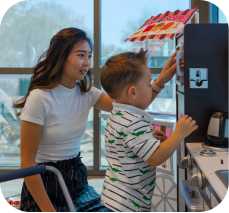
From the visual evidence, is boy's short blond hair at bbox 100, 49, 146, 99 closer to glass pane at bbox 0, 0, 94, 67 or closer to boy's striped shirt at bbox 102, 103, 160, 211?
boy's striped shirt at bbox 102, 103, 160, 211

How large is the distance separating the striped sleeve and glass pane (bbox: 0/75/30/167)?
7.79 ft

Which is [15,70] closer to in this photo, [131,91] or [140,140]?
[131,91]

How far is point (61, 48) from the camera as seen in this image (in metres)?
1.33

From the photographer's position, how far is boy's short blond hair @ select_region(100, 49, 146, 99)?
1215 millimetres

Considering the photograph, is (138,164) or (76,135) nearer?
(138,164)

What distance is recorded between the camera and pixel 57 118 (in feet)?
4.31

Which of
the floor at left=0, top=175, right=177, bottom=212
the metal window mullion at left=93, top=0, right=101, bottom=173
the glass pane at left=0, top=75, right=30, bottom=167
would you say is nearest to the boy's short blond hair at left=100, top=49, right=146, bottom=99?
the floor at left=0, top=175, right=177, bottom=212

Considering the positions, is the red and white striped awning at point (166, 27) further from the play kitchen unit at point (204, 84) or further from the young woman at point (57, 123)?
the young woman at point (57, 123)

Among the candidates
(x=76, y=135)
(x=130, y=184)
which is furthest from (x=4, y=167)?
(x=130, y=184)

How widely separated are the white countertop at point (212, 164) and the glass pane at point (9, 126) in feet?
7.39

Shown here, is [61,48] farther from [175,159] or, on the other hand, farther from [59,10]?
[59,10]

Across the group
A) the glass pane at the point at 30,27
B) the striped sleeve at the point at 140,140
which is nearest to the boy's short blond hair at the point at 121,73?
the striped sleeve at the point at 140,140

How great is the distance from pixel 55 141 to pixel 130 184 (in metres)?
0.33

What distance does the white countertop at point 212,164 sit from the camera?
37.5 inches
